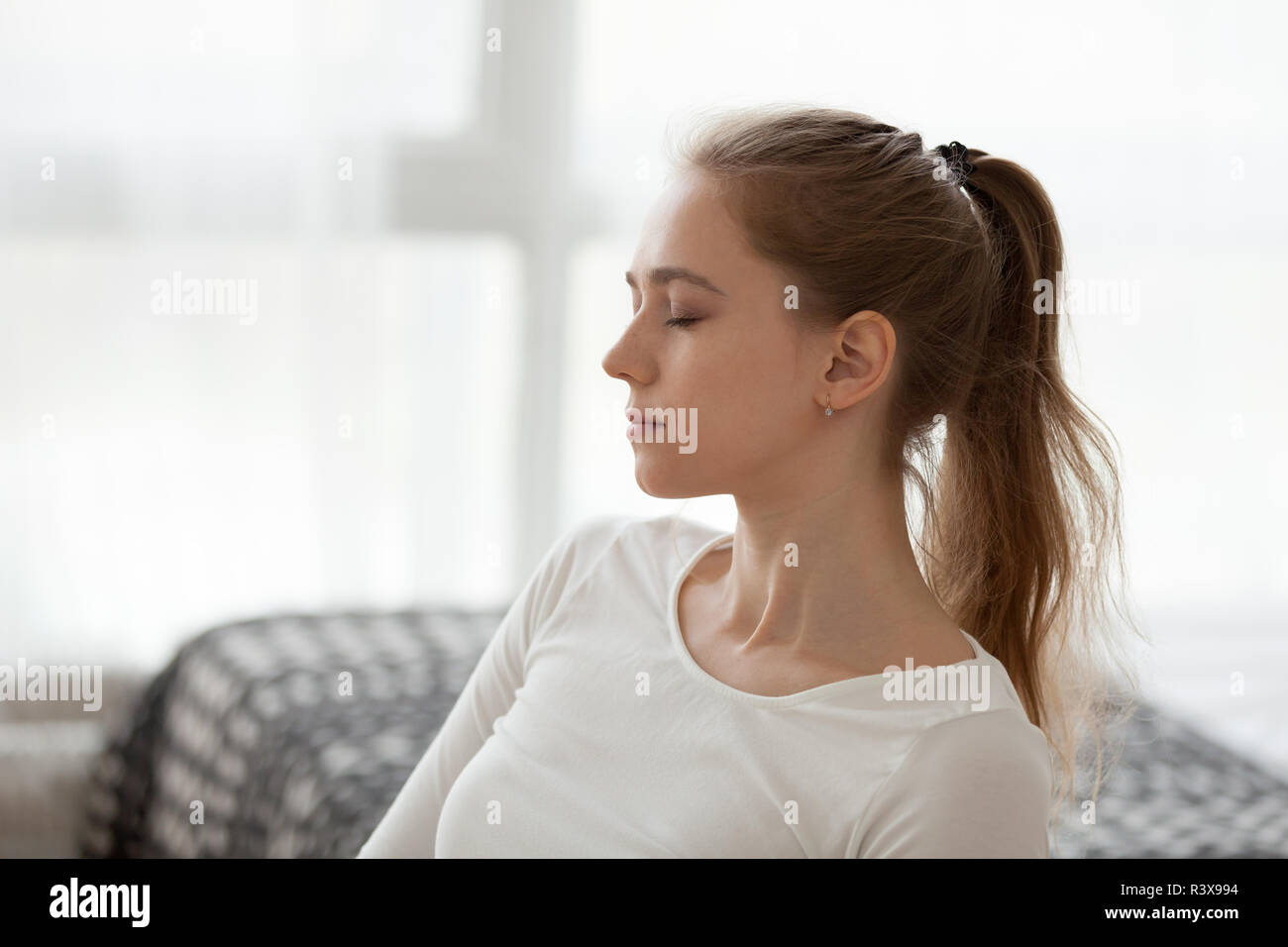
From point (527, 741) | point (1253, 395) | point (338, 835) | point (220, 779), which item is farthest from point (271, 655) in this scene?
point (1253, 395)

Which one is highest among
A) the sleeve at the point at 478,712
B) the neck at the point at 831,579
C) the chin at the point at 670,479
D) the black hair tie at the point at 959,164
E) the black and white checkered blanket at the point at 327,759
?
the black hair tie at the point at 959,164

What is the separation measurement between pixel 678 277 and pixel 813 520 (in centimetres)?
23

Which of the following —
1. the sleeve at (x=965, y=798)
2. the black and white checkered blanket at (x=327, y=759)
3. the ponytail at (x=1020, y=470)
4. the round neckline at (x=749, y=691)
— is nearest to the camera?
the sleeve at (x=965, y=798)

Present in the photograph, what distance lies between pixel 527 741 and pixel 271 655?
1239mm

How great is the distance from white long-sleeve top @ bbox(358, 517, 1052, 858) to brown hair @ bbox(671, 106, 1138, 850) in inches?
5.8

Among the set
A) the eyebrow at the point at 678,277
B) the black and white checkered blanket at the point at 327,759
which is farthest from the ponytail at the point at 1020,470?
the black and white checkered blanket at the point at 327,759

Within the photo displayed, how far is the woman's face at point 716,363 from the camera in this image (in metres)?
1.07

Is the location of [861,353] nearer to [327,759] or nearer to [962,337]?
[962,337]

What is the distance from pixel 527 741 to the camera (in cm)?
112

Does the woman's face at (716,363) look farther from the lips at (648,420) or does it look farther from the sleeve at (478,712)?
the sleeve at (478,712)

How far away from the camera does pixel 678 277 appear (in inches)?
42.6

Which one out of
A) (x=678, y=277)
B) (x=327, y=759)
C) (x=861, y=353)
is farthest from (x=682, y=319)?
(x=327, y=759)
